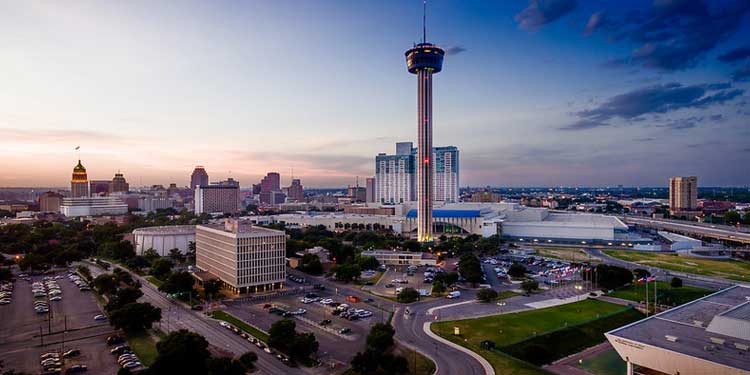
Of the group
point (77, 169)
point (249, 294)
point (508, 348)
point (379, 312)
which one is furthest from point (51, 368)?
point (77, 169)

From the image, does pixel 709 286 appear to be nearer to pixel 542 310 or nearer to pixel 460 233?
pixel 542 310

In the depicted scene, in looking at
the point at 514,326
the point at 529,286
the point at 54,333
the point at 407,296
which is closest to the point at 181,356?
the point at 54,333

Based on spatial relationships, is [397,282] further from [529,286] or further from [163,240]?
[163,240]

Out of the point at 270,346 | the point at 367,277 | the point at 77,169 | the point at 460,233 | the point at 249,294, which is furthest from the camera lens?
the point at 77,169

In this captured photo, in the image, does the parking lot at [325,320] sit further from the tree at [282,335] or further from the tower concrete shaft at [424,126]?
the tower concrete shaft at [424,126]

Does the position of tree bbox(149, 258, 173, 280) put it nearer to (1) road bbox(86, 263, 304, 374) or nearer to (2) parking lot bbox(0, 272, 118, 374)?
(1) road bbox(86, 263, 304, 374)

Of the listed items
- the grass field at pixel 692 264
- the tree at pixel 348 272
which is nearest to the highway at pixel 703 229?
the grass field at pixel 692 264
